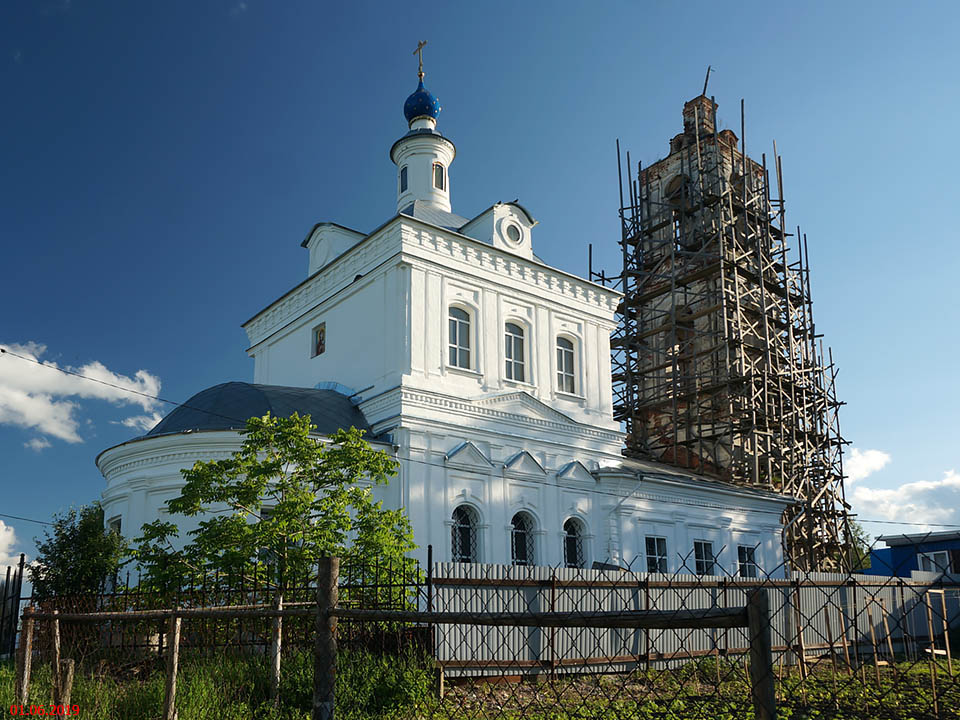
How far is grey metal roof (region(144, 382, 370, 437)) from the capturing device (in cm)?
1814

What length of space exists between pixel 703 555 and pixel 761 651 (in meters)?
21.5

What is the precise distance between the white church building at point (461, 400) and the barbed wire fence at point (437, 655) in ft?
17.5

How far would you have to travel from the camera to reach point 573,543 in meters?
21.6

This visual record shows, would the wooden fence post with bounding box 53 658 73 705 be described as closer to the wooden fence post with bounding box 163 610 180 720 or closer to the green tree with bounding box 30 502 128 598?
the wooden fence post with bounding box 163 610 180 720

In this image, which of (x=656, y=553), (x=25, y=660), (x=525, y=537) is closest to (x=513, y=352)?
(x=525, y=537)

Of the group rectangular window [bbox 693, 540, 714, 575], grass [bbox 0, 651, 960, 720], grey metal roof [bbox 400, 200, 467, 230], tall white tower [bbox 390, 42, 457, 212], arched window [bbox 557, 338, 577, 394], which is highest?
tall white tower [bbox 390, 42, 457, 212]

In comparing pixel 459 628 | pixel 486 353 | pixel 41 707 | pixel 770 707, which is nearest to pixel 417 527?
pixel 486 353

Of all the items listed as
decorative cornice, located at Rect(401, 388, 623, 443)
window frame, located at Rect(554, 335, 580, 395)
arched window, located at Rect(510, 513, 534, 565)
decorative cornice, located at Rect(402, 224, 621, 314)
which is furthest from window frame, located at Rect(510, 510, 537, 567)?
decorative cornice, located at Rect(402, 224, 621, 314)

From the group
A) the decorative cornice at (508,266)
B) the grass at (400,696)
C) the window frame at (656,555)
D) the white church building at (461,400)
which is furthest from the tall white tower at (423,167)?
the grass at (400,696)

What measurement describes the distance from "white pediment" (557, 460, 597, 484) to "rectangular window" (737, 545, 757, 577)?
6171 mm

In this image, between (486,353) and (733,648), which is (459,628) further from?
(486,353)

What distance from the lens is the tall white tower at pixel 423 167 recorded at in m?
25.0

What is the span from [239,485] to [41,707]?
6.15m

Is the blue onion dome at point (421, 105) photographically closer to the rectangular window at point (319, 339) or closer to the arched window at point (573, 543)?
the rectangular window at point (319, 339)
